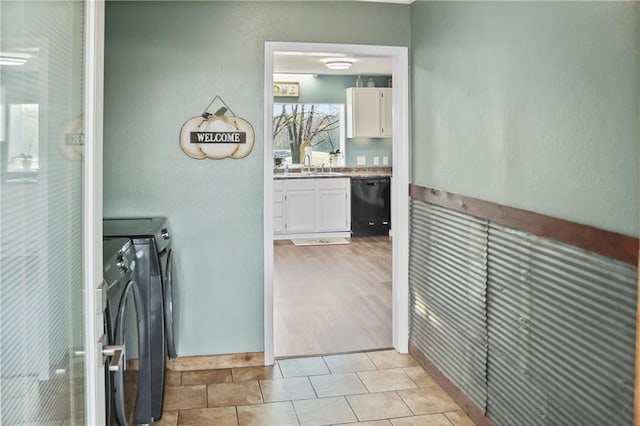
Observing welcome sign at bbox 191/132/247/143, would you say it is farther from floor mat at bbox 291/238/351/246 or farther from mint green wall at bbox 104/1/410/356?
floor mat at bbox 291/238/351/246

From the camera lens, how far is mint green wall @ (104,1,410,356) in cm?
372

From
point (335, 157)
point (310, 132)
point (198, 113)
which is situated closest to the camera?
point (198, 113)

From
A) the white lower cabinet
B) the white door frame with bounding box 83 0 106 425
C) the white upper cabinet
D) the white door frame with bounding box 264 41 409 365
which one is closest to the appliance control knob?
Answer: the white door frame with bounding box 83 0 106 425

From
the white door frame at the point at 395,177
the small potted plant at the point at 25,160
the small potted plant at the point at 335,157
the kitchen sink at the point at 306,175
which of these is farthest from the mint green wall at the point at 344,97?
the small potted plant at the point at 25,160

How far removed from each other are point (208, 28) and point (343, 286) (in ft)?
9.98

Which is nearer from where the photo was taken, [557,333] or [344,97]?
[557,333]

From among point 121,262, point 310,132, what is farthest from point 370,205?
point 121,262

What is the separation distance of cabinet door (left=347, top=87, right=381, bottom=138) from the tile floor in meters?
5.51

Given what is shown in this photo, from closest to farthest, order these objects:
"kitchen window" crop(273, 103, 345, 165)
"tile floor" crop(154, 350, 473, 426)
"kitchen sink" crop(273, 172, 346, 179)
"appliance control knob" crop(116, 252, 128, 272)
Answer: "appliance control knob" crop(116, 252, 128, 272), "tile floor" crop(154, 350, 473, 426), "kitchen sink" crop(273, 172, 346, 179), "kitchen window" crop(273, 103, 345, 165)

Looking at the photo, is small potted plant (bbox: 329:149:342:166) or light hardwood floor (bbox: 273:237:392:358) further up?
small potted plant (bbox: 329:149:342:166)

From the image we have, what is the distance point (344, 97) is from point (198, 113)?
5776mm

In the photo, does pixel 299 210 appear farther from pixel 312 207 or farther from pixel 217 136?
pixel 217 136

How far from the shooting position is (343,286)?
236 inches

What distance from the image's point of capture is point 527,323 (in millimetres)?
2508
